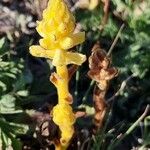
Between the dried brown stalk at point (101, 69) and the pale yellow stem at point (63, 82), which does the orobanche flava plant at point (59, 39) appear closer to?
the pale yellow stem at point (63, 82)

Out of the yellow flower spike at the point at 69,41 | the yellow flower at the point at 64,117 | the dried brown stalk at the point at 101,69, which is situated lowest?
the yellow flower at the point at 64,117

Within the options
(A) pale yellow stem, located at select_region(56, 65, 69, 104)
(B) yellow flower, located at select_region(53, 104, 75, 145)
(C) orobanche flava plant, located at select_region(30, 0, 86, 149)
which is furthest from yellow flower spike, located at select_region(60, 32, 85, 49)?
(B) yellow flower, located at select_region(53, 104, 75, 145)

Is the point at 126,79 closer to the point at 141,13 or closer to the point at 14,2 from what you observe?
the point at 141,13

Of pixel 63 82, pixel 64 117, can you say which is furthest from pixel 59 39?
pixel 64 117

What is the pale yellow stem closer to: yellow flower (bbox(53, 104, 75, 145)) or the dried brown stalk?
yellow flower (bbox(53, 104, 75, 145))

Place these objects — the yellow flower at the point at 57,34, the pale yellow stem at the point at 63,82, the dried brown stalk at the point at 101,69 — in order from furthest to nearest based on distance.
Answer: the dried brown stalk at the point at 101,69 → the pale yellow stem at the point at 63,82 → the yellow flower at the point at 57,34

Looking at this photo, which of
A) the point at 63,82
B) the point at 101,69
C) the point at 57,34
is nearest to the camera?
the point at 57,34

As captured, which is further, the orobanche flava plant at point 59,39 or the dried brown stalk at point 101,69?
the dried brown stalk at point 101,69

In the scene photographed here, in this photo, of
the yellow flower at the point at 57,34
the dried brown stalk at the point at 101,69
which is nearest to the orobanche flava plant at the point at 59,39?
the yellow flower at the point at 57,34

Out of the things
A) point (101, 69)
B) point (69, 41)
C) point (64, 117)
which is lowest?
point (64, 117)

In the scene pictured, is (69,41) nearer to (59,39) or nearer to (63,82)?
(59,39)
